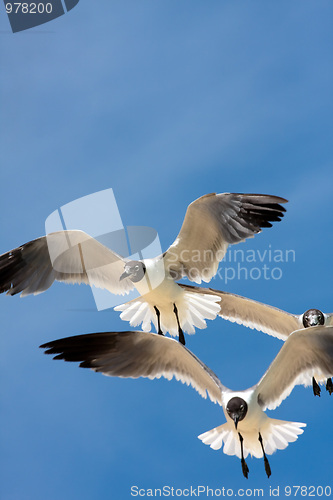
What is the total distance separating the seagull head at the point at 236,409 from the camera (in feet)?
20.0

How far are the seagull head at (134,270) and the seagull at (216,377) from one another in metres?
0.79

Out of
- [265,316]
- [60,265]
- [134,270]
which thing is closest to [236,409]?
[134,270]

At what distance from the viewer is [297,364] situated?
6375mm

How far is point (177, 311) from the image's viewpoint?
728 centimetres

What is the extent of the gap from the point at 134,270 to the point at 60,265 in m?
0.98

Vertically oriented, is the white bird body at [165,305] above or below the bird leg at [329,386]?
above

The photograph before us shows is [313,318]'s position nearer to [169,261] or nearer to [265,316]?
[265,316]

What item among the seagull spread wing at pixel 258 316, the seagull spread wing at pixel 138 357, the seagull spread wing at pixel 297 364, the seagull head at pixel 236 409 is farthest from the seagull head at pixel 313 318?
the seagull head at pixel 236 409

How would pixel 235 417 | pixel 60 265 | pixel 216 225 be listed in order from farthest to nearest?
pixel 60 265, pixel 216 225, pixel 235 417

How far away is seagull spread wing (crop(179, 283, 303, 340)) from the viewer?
26.2ft

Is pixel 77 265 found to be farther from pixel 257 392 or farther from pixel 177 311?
pixel 257 392

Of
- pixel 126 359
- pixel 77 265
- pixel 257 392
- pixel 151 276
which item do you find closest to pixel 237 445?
pixel 257 392

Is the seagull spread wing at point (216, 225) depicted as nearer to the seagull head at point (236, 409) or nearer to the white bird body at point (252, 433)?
the white bird body at point (252, 433)

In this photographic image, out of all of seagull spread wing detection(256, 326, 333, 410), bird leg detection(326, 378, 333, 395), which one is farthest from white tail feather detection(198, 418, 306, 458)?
bird leg detection(326, 378, 333, 395)
